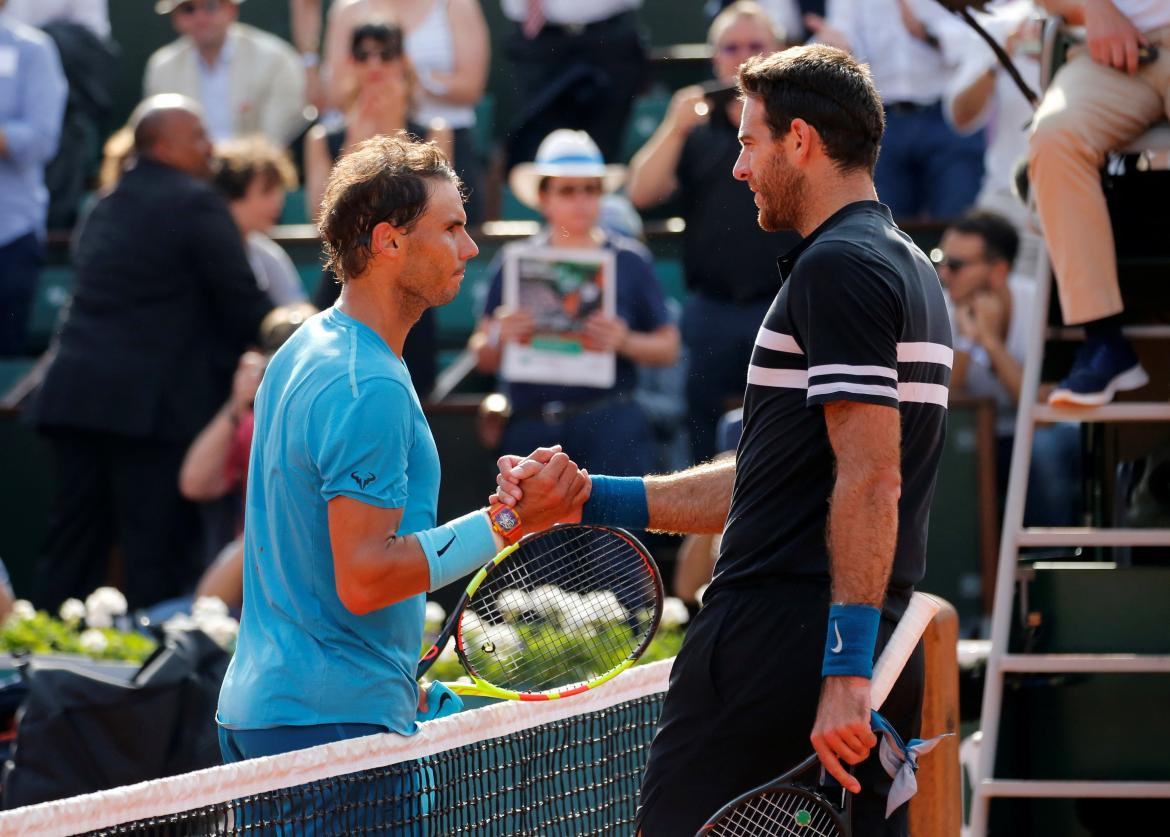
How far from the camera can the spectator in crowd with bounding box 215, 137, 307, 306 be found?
8266 mm

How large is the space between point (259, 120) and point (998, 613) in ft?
20.5

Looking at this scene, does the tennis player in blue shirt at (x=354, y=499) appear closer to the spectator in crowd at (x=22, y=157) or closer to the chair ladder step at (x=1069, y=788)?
Result: the chair ladder step at (x=1069, y=788)

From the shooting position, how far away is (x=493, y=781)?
3746mm

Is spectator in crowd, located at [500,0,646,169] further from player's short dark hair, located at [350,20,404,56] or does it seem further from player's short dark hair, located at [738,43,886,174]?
player's short dark hair, located at [738,43,886,174]

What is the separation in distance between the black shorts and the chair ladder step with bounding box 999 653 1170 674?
167 cm

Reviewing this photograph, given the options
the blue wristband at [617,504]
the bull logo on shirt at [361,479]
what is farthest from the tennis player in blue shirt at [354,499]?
the blue wristband at [617,504]

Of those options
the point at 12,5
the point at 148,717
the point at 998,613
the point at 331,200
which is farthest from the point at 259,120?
the point at 331,200

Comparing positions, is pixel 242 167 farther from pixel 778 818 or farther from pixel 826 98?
pixel 778 818

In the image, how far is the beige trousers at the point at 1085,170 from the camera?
17.6 feet

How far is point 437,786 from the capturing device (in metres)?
3.54

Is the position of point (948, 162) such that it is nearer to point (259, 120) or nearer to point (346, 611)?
point (259, 120)

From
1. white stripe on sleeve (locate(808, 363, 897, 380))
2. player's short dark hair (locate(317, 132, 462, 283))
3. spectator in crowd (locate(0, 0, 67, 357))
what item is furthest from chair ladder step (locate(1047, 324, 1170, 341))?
spectator in crowd (locate(0, 0, 67, 357))

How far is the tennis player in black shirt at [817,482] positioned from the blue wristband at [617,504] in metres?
0.45

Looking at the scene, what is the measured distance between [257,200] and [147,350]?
94 centimetres
